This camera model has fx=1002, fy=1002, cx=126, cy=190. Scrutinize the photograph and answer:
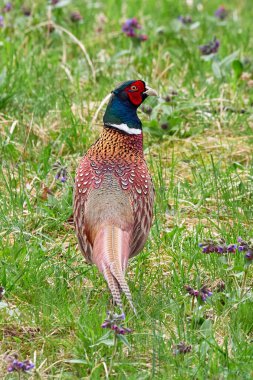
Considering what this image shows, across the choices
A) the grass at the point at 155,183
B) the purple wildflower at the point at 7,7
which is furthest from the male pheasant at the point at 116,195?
the purple wildflower at the point at 7,7

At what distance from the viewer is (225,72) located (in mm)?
7477

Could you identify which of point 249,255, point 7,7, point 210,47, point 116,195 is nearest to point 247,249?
point 249,255

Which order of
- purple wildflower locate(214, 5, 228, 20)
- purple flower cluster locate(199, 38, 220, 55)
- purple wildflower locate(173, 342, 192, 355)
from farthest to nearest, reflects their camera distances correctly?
purple wildflower locate(214, 5, 228, 20), purple flower cluster locate(199, 38, 220, 55), purple wildflower locate(173, 342, 192, 355)

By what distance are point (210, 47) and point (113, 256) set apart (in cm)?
332

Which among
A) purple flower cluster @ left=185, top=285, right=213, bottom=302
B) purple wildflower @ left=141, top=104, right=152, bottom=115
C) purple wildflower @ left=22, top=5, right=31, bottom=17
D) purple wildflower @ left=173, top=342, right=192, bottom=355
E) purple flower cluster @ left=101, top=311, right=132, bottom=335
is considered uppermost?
purple wildflower @ left=22, top=5, right=31, bottom=17

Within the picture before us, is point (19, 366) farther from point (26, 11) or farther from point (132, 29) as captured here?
point (26, 11)

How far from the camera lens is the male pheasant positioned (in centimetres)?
465

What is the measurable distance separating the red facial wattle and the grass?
603mm

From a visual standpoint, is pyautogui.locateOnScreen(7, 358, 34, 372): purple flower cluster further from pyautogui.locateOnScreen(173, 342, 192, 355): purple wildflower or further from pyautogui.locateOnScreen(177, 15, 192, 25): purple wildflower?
pyautogui.locateOnScreen(177, 15, 192, 25): purple wildflower

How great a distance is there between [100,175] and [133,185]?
0.58ft

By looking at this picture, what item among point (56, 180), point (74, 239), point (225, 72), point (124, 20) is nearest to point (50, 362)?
point (74, 239)

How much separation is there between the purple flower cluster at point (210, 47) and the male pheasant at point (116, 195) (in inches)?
81.4

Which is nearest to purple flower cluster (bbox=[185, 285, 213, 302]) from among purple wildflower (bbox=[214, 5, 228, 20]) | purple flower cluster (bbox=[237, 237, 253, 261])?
purple flower cluster (bbox=[237, 237, 253, 261])

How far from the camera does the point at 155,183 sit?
611cm
